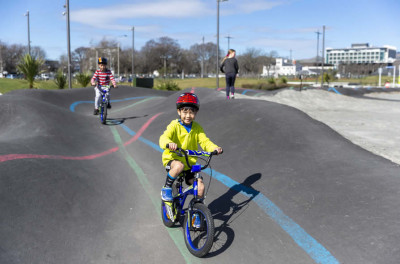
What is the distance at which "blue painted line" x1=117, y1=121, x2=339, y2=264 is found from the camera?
3722 millimetres

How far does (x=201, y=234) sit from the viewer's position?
4.08 meters

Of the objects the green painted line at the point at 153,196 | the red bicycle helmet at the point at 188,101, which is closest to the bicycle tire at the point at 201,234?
the green painted line at the point at 153,196

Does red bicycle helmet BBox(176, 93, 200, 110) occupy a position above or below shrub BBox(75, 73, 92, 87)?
below

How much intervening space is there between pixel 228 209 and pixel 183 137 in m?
1.58

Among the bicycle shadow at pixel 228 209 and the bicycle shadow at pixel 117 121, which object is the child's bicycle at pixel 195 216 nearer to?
the bicycle shadow at pixel 228 209

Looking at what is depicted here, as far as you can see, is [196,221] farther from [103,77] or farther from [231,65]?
[231,65]

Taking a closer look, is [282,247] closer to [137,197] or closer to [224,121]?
[137,197]

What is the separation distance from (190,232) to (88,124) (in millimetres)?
8542

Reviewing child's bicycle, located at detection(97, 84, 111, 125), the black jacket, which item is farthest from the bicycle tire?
the black jacket

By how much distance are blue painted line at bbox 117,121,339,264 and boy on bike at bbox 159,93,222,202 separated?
1.19 ft

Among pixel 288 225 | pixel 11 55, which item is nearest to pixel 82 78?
pixel 288 225

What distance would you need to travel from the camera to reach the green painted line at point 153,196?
398 centimetres

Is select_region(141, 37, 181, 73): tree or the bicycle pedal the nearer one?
the bicycle pedal

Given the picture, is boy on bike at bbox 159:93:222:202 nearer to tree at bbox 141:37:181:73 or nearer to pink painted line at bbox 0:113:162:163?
pink painted line at bbox 0:113:162:163
